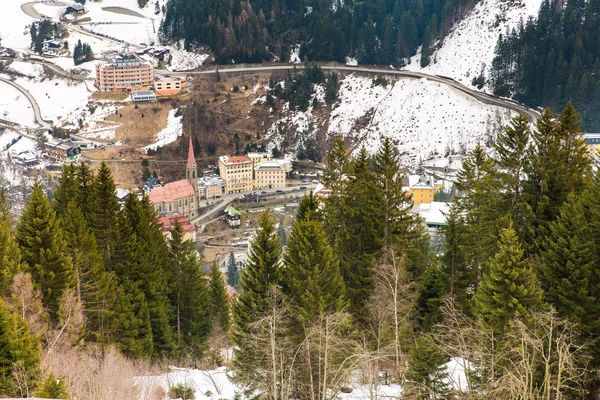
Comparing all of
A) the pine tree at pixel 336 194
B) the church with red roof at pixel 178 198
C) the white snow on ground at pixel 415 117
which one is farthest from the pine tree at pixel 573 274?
the white snow on ground at pixel 415 117

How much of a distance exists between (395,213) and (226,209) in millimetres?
77981

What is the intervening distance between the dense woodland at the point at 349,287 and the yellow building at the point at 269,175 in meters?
80.1

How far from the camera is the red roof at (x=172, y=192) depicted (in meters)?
108

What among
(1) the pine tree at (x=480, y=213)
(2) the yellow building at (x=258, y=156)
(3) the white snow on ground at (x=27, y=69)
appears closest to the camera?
(1) the pine tree at (x=480, y=213)

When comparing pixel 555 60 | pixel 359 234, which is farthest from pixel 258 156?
pixel 359 234

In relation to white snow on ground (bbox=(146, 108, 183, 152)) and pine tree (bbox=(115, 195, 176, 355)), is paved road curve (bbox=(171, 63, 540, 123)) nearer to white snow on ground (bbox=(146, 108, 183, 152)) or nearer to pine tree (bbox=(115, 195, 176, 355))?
white snow on ground (bbox=(146, 108, 183, 152))

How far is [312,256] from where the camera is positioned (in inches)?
1081

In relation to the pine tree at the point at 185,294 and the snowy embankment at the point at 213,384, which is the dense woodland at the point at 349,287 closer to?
the pine tree at the point at 185,294

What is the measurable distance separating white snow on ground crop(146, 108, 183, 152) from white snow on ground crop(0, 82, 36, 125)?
31.0 m

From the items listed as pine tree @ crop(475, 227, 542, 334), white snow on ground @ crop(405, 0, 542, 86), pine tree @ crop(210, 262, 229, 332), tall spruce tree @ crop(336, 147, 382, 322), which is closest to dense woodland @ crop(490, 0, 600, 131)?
white snow on ground @ crop(405, 0, 542, 86)

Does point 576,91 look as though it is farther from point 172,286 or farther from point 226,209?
point 172,286

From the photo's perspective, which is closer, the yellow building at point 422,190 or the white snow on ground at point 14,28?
the yellow building at point 422,190

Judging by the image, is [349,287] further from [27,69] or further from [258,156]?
[27,69]

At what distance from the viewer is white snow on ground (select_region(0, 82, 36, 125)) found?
489 ft
